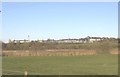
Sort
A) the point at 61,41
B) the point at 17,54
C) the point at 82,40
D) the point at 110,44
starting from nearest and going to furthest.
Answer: the point at 17,54, the point at 110,44, the point at 61,41, the point at 82,40

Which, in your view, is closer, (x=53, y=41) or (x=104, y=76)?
(x=104, y=76)

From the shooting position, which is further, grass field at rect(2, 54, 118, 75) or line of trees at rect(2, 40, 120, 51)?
line of trees at rect(2, 40, 120, 51)

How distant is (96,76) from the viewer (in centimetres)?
3509

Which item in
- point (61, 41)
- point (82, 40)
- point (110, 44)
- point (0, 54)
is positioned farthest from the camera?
point (82, 40)

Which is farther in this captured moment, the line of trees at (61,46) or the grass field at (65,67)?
the line of trees at (61,46)

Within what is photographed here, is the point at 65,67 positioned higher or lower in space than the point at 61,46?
higher

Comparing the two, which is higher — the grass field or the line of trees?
the grass field

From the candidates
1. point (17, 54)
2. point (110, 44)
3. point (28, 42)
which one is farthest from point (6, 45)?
point (110, 44)

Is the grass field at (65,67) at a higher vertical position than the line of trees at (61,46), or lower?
higher

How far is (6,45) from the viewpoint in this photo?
130875 mm

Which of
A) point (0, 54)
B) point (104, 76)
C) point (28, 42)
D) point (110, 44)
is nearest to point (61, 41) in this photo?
point (28, 42)

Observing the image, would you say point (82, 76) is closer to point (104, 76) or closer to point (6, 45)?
point (104, 76)

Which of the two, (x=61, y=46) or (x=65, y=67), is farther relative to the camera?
(x=61, y=46)

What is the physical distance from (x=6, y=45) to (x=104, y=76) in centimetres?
9945
